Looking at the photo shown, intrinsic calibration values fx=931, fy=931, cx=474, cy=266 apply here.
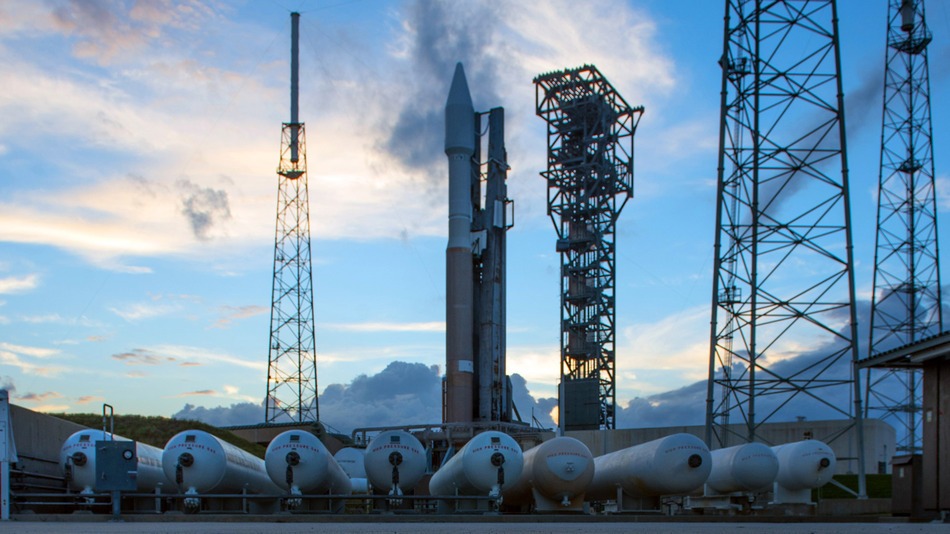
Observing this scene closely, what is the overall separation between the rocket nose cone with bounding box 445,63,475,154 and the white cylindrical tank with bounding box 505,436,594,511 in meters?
30.7

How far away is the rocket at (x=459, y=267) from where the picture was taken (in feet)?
171

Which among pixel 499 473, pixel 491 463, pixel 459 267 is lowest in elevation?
pixel 499 473

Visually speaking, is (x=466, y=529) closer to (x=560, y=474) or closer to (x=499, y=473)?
(x=499, y=473)

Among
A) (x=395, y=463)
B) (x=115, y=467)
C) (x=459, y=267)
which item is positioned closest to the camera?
(x=115, y=467)

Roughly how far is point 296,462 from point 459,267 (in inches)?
1136

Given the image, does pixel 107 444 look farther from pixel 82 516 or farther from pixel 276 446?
pixel 276 446

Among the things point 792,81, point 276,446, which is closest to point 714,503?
point 276,446

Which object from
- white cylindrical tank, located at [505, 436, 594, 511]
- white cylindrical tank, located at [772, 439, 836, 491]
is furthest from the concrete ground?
white cylindrical tank, located at [772, 439, 836, 491]

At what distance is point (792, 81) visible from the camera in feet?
113

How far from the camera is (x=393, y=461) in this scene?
26.9 metres

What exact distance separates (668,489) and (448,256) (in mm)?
28954

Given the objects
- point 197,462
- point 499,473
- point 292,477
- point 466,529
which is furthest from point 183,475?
point 466,529

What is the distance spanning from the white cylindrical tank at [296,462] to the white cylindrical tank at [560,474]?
5.57 meters

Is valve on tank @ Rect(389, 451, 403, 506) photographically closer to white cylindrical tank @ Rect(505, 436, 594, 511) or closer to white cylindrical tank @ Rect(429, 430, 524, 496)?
white cylindrical tank @ Rect(429, 430, 524, 496)
